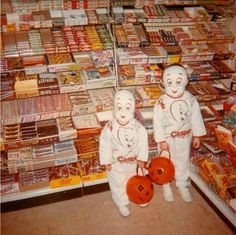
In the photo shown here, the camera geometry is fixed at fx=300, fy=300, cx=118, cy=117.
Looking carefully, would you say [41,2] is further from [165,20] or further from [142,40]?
[165,20]

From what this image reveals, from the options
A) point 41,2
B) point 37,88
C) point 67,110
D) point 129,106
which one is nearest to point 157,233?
point 129,106

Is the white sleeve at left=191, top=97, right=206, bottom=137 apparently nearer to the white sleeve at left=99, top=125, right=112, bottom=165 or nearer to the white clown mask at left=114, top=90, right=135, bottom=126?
the white clown mask at left=114, top=90, right=135, bottom=126

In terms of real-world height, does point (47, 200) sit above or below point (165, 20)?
below

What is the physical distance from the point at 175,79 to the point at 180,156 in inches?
38.7

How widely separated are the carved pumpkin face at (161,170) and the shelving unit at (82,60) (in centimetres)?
61

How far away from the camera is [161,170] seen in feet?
11.3

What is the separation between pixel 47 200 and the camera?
3.71 metres

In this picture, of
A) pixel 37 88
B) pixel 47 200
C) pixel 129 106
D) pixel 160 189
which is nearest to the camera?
pixel 129 106

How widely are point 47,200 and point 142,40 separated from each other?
2.26 metres

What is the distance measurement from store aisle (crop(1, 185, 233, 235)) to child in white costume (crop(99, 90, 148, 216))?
0.67 ft

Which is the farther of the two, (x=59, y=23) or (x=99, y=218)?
(x=99, y=218)

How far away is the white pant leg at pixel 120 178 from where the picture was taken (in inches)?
135

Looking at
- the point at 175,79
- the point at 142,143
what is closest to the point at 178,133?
the point at 142,143

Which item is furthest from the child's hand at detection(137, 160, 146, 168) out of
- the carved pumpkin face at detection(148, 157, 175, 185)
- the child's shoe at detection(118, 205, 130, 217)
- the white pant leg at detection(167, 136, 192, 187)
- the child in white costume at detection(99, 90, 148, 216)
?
the child's shoe at detection(118, 205, 130, 217)
